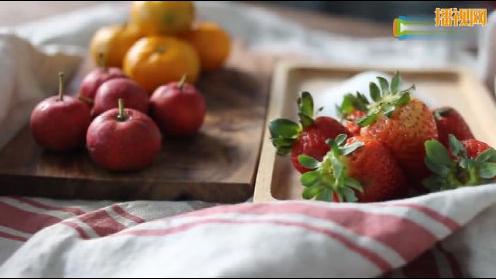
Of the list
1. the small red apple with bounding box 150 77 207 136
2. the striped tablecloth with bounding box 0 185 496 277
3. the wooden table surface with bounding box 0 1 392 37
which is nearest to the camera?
the striped tablecloth with bounding box 0 185 496 277

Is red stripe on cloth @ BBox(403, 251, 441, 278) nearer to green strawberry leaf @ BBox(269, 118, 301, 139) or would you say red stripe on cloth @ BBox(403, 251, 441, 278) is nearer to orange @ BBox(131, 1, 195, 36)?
green strawberry leaf @ BBox(269, 118, 301, 139)

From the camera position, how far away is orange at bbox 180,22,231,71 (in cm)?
97

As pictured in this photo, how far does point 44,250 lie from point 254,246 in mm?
154

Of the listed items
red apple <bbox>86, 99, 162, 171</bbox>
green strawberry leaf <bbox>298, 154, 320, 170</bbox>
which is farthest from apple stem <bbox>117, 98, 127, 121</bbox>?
green strawberry leaf <bbox>298, 154, 320, 170</bbox>

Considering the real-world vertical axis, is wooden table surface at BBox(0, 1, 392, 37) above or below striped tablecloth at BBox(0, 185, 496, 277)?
above

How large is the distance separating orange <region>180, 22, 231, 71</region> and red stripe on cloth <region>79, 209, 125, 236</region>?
1.35 feet

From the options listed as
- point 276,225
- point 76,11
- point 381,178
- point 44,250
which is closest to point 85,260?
point 44,250

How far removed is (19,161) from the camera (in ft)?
2.39

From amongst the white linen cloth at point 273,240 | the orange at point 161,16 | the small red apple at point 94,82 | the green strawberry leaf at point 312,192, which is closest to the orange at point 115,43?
the orange at point 161,16

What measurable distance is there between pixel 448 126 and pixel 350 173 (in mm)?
142

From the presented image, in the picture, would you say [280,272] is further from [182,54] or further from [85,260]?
[182,54]

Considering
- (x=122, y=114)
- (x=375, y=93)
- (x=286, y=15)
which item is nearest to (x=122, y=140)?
(x=122, y=114)

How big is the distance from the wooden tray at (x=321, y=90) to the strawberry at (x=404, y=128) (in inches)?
4.0

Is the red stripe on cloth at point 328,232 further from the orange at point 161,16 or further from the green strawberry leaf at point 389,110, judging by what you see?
the orange at point 161,16
